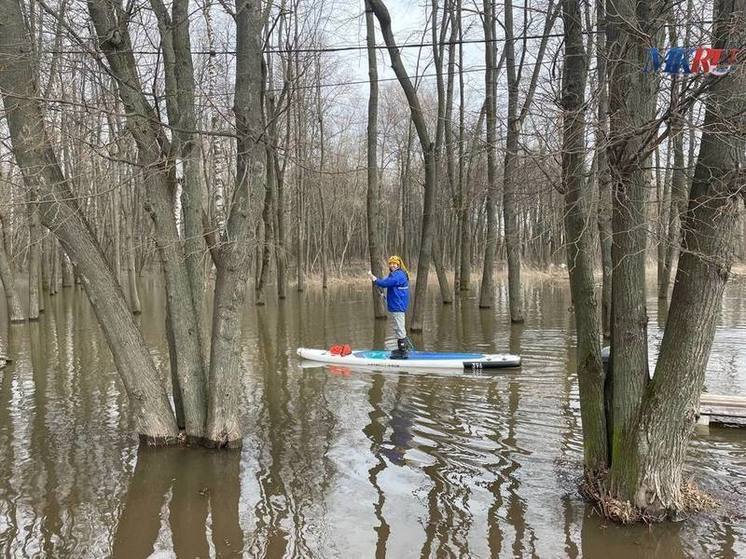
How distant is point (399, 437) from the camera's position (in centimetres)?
646

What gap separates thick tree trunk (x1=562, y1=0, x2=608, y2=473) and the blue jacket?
609 centimetres

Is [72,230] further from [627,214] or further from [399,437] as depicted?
[627,214]

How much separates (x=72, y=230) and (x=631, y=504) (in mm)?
5514

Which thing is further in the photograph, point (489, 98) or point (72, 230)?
point (489, 98)

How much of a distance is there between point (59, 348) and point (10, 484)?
832 centimetres

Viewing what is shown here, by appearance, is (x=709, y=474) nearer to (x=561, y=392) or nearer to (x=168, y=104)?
(x=561, y=392)

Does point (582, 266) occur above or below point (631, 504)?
above

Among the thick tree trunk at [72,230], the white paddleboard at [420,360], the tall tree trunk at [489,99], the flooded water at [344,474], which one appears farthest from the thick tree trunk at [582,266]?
the tall tree trunk at [489,99]

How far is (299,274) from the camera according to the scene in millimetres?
26391

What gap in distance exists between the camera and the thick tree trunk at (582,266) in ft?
15.1

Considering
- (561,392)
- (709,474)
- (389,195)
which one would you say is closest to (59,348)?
(561,392)

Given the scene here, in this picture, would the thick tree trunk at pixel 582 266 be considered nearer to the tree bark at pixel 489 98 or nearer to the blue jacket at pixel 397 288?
the blue jacket at pixel 397 288

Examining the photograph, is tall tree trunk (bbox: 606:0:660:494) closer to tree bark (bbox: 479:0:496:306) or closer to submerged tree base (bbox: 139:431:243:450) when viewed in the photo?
submerged tree base (bbox: 139:431:243:450)

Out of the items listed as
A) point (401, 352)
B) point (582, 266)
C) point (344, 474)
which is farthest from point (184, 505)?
point (401, 352)
